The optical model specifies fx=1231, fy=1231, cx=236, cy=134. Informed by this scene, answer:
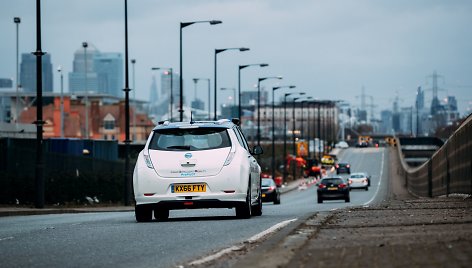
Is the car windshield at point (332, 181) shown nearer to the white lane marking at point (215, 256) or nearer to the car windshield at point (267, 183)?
the car windshield at point (267, 183)

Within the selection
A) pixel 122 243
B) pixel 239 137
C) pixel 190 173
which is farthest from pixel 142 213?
pixel 122 243

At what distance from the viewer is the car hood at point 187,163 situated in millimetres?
22266

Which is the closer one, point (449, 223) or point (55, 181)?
point (449, 223)

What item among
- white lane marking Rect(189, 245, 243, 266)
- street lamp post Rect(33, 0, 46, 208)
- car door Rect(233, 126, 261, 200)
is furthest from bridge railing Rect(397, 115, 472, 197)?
white lane marking Rect(189, 245, 243, 266)

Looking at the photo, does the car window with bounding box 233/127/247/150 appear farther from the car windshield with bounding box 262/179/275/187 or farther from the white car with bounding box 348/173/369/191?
the white car with bounding box 348/173/369/191

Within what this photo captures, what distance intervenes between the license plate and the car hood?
0.18 metres

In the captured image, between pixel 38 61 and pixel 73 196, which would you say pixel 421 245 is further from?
pixel 73 196

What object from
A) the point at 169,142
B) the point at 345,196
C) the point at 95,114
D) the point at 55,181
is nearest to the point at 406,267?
the point at 169,142

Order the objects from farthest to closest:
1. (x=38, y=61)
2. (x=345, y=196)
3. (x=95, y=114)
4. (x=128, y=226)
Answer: (x=95, y=114) < (x=345, y=196) < (x=38, y=61) < (x=128, y=226)

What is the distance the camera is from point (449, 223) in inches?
626

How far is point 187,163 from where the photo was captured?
73.0 ft

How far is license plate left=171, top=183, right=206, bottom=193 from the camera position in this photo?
22.3 metres

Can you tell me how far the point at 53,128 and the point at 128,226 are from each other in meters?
159

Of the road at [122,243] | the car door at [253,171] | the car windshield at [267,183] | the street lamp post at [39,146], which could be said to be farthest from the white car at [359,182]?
the road at [122,243]
